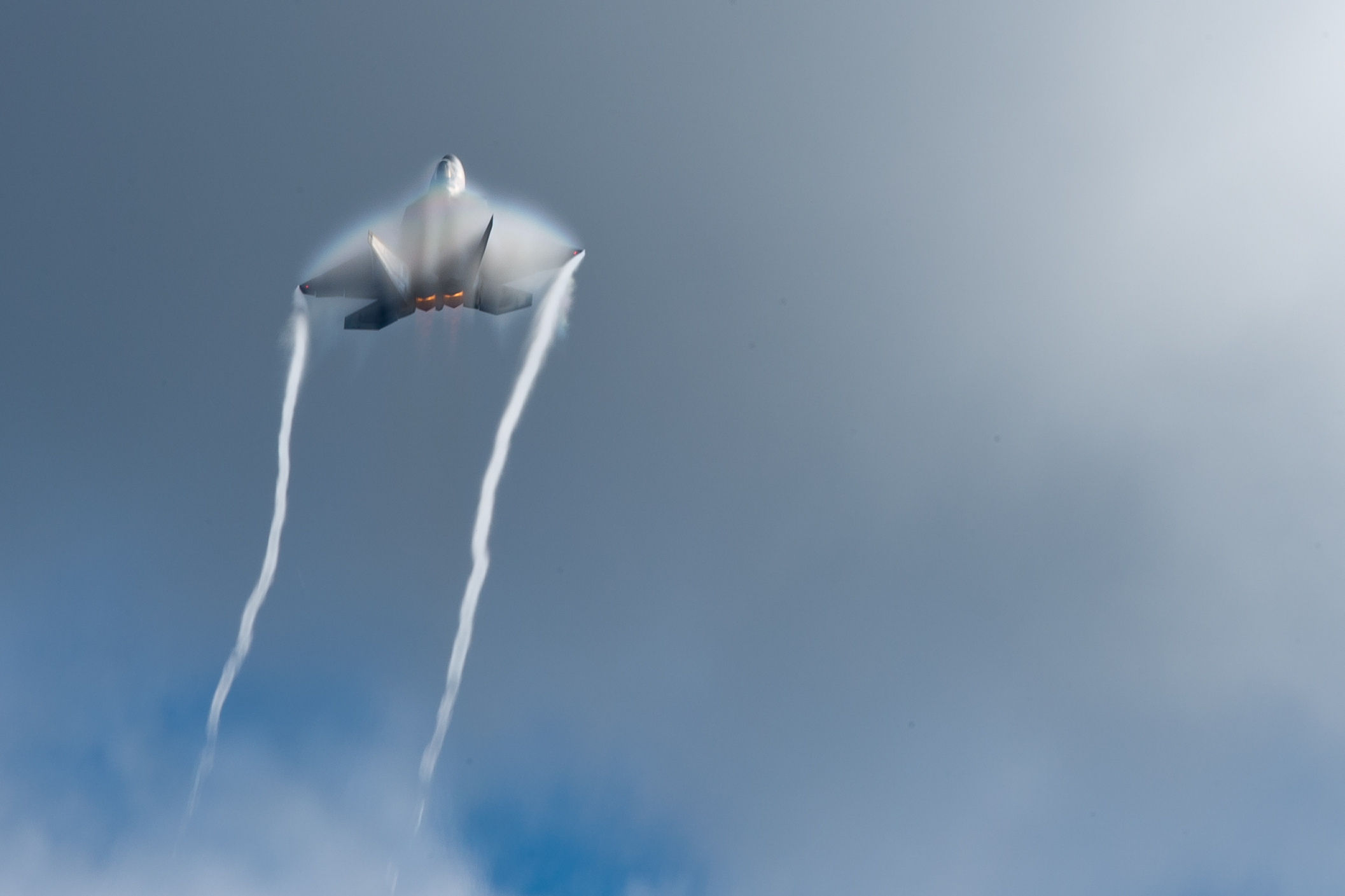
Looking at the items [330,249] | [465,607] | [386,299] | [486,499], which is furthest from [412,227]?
[465,607]

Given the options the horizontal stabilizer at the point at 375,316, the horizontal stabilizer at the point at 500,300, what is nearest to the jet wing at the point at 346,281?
the horizontal stabilizer at the point at 375,316

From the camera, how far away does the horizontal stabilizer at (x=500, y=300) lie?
189 feet

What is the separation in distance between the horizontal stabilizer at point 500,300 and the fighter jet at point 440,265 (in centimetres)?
5

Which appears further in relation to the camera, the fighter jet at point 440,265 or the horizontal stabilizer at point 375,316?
the horizontal stabilizer at point 375,316

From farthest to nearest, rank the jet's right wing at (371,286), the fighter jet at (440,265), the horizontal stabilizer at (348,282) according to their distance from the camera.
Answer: the horizontal stabilizer at (348,282), the fighter jet at (440,265), the jet's right wing at (371,286)

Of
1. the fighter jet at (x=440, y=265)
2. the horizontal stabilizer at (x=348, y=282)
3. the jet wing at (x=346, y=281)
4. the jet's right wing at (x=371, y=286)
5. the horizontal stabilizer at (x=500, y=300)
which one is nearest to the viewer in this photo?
the jet's right wing at (x=371, y=286)

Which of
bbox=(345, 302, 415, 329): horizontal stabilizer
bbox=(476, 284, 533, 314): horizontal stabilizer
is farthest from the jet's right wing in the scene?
bbox=(476, 284, 533, 314): horizontal stabilizer

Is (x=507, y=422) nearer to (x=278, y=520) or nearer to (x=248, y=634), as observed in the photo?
(x=278, y=520)

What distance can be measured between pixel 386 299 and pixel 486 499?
16659 millimetres

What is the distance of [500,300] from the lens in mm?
57781

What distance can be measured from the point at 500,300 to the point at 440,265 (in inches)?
191

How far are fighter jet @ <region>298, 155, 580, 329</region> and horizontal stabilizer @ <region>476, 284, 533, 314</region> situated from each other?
0.05 metres

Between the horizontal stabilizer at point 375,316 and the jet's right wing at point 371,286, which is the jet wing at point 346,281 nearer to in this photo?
the jet's right wing at point 371,286

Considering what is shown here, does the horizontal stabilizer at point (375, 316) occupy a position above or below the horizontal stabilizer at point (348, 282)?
below
